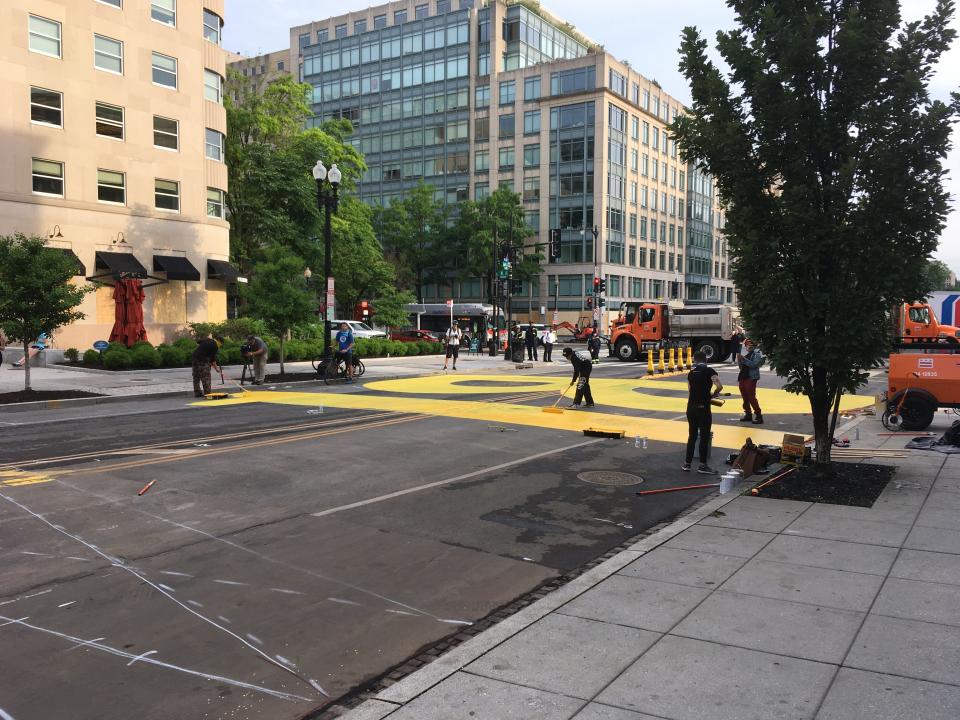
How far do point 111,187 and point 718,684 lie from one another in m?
35.0

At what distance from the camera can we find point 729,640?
15.6 feet

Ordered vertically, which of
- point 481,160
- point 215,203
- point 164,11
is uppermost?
point 481,160

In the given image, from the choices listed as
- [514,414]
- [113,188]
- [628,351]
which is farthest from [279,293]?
[628,351]

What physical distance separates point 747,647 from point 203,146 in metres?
37.3

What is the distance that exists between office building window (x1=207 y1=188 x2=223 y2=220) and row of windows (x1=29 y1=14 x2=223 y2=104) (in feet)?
15.3

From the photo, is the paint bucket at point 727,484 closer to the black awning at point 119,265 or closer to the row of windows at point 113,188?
the black awning at point 119,265

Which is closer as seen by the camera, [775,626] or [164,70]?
[775,626]

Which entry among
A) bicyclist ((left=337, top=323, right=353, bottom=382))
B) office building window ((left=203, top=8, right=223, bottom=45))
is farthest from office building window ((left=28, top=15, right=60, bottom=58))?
bicyclist ((left=337, top=323, right=353, bottom=382))

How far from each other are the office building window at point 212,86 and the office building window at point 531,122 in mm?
46673

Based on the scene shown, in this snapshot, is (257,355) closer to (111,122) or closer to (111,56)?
(111,122)

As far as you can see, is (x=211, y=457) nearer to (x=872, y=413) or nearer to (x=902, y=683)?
(x=902, y=683)

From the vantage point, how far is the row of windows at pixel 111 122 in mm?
30625

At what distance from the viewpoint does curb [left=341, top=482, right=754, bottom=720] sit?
4051 mm

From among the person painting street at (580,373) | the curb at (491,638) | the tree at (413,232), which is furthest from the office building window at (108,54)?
the tree at (413,232)
